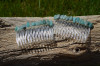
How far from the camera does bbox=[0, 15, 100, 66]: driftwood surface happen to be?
67.1 inches

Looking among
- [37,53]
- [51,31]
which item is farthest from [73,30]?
[37,53]

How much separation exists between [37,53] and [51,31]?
221 millimetres

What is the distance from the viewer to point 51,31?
1704mm

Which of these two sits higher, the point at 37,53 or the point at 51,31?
the point at 51,31

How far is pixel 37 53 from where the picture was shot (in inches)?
68.1

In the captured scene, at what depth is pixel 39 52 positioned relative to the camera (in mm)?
1732

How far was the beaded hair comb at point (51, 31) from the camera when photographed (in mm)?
1683

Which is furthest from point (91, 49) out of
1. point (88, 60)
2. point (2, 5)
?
point (2, 5)

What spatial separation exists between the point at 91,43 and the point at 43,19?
1.53 feet

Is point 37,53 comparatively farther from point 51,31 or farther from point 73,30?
point 73,30

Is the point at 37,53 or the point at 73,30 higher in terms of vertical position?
the point at 73,30

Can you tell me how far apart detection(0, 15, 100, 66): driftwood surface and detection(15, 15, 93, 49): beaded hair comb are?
0.06 m

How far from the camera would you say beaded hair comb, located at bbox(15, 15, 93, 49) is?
168 centimetres

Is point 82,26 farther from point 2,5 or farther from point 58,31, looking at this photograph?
point 2,5
